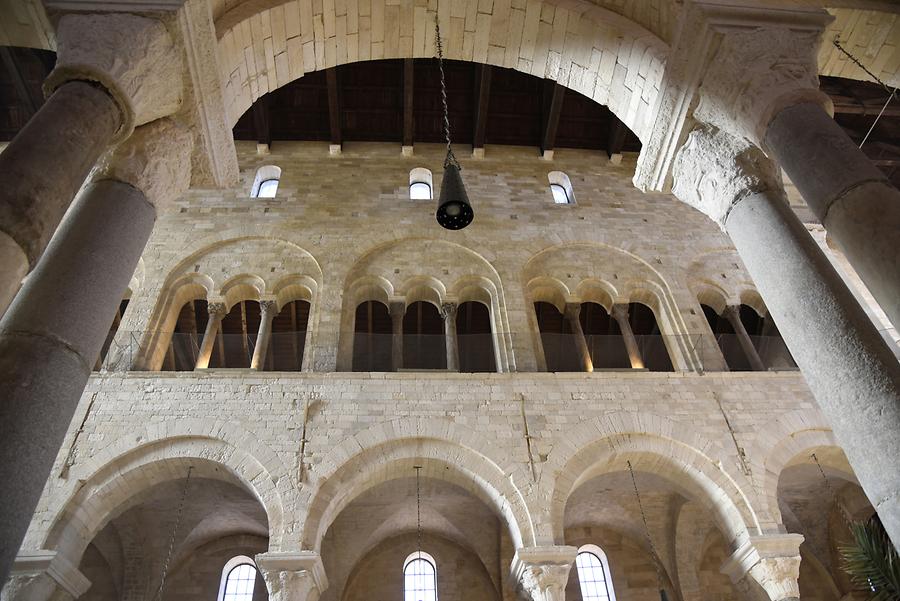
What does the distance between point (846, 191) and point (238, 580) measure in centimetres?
Result: 1074

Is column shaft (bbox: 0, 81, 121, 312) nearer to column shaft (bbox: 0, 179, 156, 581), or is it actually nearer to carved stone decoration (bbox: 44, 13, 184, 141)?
carved stone decoration (bbox: 44, 13, 184, 141)

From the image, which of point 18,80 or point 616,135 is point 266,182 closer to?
point 18,80

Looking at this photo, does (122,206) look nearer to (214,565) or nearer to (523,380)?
(523,380)

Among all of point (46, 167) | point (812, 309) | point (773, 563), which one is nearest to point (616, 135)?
point (773, 563)

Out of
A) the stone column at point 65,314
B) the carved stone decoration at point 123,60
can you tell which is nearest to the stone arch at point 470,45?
the carved stone decoration at point 123,60

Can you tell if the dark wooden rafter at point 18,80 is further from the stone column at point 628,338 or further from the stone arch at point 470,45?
the stone column at point 628,338

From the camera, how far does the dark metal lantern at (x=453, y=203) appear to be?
6676mm

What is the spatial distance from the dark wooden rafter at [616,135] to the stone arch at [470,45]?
25.5 feet

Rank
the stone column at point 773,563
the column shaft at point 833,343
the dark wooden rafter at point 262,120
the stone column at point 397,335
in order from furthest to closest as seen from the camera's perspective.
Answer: the dark wooden rafter at point 262,120
the stone column at point 397,335
the stone column at point 773,563
the column shaft at point 833,343

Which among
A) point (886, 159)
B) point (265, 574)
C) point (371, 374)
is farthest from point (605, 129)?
point (265, 574)

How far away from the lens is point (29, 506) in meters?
2.64

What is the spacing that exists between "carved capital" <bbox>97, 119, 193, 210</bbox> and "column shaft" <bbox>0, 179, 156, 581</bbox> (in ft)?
0.36

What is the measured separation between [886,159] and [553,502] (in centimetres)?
1031

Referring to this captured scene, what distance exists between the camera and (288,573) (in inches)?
266
